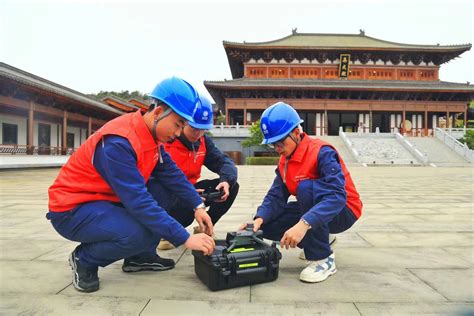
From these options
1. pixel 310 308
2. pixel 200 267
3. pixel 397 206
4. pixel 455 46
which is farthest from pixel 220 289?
pixel 455 46

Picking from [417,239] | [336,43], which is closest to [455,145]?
[336,43]

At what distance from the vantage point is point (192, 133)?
319cm

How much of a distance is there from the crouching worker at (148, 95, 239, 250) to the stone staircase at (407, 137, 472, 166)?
900 inches

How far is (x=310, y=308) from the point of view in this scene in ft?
6.81

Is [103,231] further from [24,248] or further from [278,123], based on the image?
[24,248]

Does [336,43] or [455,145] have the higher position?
[336,43]

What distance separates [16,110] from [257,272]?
62.9 ft

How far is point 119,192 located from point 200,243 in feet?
1.77

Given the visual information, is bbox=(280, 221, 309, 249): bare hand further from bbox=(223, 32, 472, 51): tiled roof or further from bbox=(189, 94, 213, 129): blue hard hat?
bbox=(223, 32, 472, 51): tiled roof

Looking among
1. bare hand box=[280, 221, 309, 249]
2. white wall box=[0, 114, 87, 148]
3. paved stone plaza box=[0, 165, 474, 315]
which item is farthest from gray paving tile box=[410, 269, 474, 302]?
white wall box=[0, 114, 87, 148]

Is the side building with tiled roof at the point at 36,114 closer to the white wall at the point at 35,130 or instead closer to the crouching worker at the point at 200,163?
the white wall at the point at 35,130

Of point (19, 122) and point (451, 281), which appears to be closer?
point (451, 281)

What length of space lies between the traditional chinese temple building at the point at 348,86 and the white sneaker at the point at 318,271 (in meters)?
29.3

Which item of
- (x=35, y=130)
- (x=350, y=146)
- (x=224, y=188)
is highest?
(x=35, y=130)
